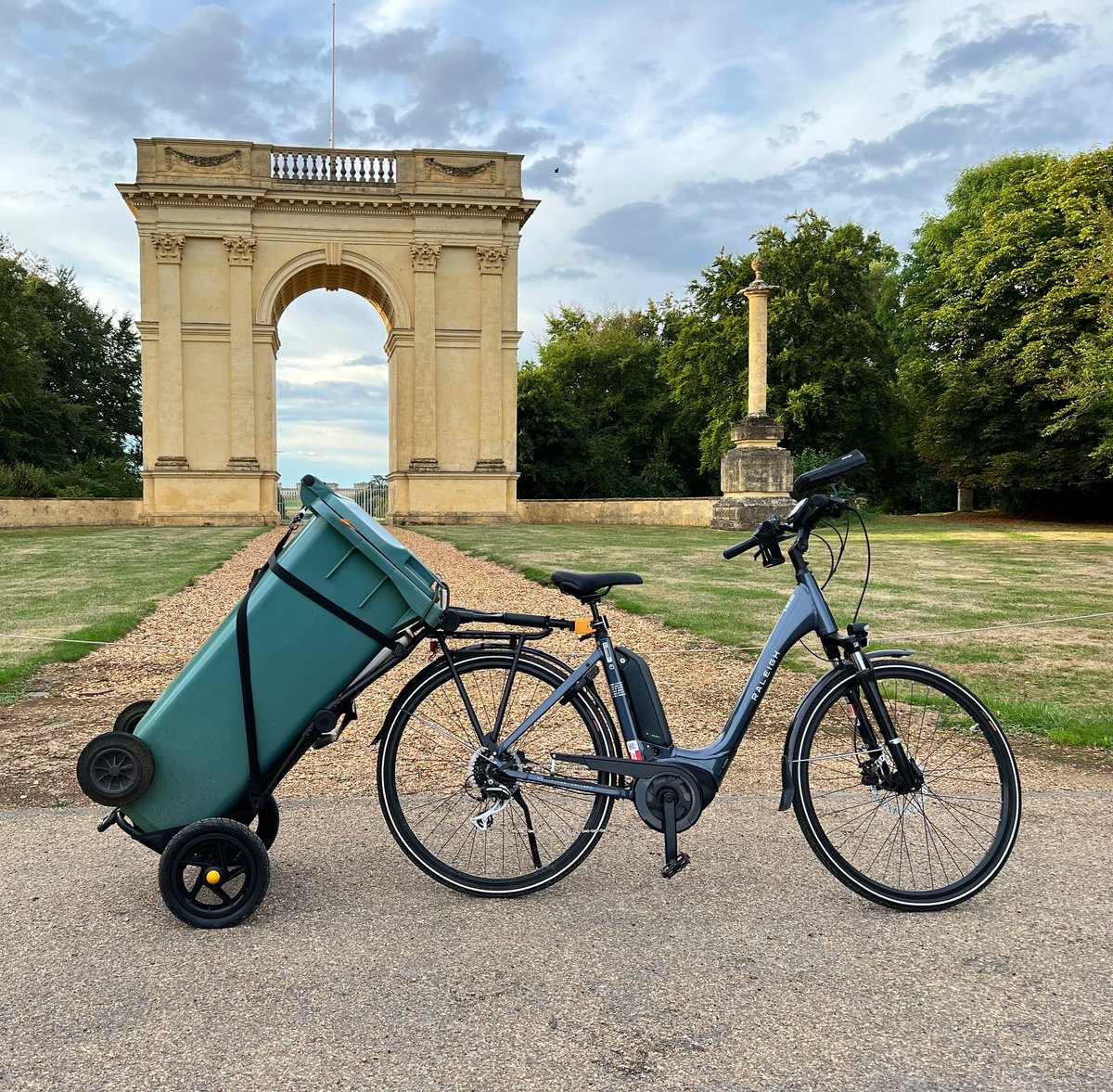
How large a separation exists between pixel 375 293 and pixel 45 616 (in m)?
26.8

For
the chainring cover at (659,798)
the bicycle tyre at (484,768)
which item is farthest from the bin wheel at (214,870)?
the chainring cover at (659,798)

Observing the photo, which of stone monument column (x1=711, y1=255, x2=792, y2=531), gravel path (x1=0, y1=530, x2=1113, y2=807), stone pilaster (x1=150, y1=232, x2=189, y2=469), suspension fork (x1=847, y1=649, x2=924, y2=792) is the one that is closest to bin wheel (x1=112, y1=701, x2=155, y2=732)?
gravel path (x1=0, y1=530, x2=1113, y2=807)

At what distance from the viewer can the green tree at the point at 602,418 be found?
3984cm

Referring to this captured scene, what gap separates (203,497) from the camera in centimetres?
3078

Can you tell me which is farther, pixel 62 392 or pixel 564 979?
pixel 62 392

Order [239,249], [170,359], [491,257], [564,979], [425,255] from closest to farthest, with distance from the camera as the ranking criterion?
[564,979] < [170,359] < [239,249] < [425,255] < [491,257]

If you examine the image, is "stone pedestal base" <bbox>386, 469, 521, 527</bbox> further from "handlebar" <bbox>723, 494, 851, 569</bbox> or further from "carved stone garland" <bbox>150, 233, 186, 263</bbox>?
"handlebar" <bbox>723, 494, 851, 569</bbox>

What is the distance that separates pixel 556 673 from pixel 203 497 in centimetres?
3019

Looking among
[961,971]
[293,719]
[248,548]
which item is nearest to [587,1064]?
[961,971]

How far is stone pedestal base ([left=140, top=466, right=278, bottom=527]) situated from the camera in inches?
1199

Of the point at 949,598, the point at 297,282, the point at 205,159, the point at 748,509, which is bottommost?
the point at 949,598

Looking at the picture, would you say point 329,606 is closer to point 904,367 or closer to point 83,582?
point 83,582

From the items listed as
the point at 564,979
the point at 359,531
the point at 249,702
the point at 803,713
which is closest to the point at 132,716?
the point at 249,702

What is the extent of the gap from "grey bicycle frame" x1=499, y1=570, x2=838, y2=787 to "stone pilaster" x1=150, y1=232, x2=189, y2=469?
1194 inches
